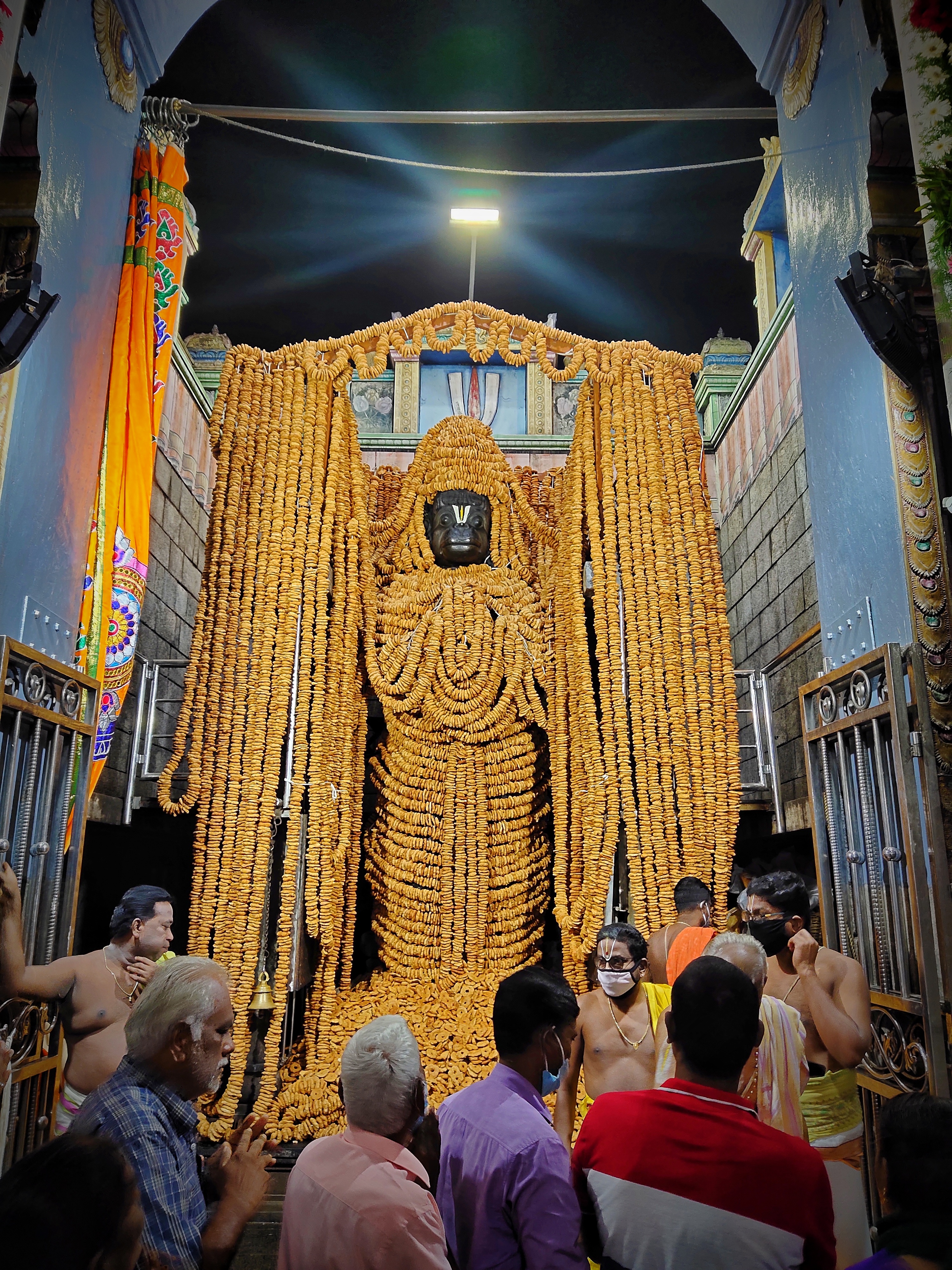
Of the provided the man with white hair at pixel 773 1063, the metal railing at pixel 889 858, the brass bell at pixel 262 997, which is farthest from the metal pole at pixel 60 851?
the metal railing at pixel 889 858

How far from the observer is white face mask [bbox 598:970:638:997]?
10.5 feet

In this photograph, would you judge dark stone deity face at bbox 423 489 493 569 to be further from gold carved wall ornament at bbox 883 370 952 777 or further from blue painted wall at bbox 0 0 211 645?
gold carved wall ornament at bbox 883 370 952 777

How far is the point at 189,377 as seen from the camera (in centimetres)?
710

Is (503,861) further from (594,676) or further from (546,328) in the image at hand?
(546,328)

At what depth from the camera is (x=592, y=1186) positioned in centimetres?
167

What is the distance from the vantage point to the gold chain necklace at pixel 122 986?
3387 millimetres

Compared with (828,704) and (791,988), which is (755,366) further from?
(791,988)

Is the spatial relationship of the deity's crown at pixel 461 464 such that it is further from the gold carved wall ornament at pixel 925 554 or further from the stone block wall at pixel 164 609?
the gold carved wall ornament at pixel 925 554

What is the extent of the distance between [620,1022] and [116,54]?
4855 millimetres

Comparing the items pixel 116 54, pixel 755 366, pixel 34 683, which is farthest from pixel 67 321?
pixel 755 366

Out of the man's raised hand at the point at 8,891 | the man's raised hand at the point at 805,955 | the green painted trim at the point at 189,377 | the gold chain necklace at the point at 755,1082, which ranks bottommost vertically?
the gold chain necklace at the point at 755,1082

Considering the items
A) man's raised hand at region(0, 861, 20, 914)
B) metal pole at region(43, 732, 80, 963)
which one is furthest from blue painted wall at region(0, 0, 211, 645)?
man's raised hand at region(0, 861, 20, 914)

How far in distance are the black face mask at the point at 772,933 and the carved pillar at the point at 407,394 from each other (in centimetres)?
606

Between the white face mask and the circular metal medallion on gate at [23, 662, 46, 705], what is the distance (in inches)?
91.2
